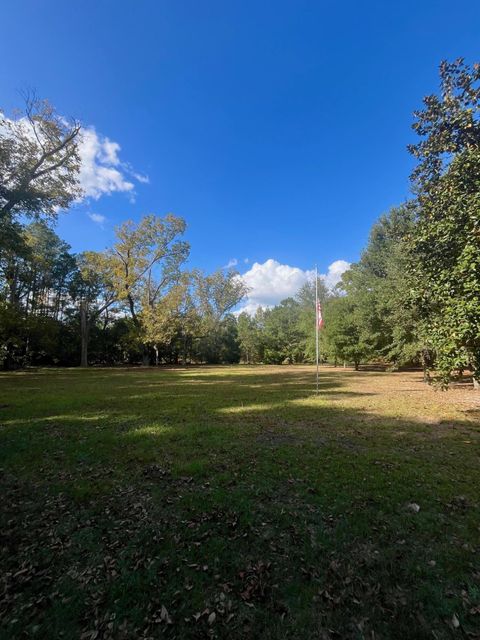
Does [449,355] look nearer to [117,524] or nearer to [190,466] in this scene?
[190,466]

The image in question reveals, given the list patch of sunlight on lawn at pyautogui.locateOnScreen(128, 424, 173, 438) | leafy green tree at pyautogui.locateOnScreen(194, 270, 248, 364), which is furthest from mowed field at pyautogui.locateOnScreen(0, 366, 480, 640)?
leafy green tree at pyautogui.locateOnScreen(194, 270, 248, 364)

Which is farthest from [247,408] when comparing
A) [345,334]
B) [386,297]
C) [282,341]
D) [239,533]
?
[282,341]

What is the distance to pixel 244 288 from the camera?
50.6 metres

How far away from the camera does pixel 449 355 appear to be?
6.39 m

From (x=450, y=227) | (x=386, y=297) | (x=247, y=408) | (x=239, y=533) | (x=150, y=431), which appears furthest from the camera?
(x=386, y=297)

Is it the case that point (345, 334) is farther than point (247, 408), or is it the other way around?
point (345, 334)

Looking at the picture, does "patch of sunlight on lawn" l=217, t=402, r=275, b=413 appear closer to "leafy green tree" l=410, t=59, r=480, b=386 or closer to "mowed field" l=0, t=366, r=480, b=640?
"mowed field" l=0, t=366, r=480, b=640

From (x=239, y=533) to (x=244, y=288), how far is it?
47.8 meters

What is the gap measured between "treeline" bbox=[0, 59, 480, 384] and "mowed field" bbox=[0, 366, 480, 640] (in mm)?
3078

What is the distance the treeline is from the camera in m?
5.82

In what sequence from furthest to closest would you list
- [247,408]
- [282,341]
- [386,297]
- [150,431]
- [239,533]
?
[282,341] → [386,297] → [247,408] → [150,431] → [239,533]

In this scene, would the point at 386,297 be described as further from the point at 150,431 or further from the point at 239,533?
the point at 239,533

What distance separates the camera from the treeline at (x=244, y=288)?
582 centimetres

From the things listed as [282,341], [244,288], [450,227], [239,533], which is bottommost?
[239,533]
